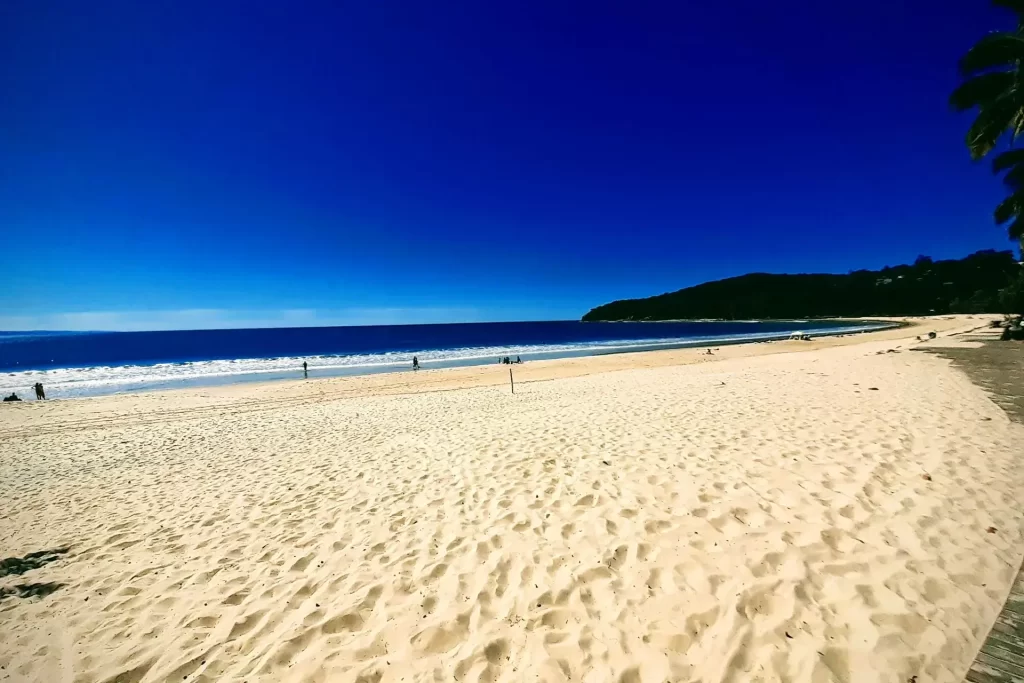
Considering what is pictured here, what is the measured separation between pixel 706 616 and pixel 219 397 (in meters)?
25.2

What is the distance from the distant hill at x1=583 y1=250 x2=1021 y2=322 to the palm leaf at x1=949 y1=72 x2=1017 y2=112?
290 ft

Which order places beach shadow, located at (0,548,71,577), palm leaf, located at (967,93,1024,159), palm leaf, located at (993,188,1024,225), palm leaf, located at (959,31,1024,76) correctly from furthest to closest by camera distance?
1. palm leaf, located at (993,188,1024,225)
2. palm leaf, located at (967,93,1024,159)
3. palm leaf, located at (959,31,1024,76)
4. beach shadow, located at (0,548,71,577)

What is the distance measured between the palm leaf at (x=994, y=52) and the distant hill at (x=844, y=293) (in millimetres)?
90837

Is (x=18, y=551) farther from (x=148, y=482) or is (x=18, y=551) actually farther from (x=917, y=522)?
(x=917, y=522)

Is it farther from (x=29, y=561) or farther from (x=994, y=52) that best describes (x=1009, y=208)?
(x=29, y=561)

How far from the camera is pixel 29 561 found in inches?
194

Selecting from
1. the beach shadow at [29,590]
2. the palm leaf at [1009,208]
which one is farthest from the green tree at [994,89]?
the beach shadow at [29,590]

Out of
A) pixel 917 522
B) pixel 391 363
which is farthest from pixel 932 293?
pixel 917 522

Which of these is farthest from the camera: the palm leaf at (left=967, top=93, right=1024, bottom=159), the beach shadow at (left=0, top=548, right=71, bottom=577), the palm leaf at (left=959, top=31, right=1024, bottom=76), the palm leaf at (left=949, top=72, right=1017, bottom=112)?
the palm leaf at (left=949, top=72, right=1017, bottom=112)

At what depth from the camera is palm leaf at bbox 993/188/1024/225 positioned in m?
18.7

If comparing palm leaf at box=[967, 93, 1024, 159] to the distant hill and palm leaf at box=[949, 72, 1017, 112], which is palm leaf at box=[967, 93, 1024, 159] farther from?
the distant hill

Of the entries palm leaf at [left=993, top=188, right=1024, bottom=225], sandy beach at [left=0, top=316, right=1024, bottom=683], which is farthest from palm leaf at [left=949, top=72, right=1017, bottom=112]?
sandy beach at [left=0, top=316, right=1024, bottom=683]

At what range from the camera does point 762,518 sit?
4539 millimetres

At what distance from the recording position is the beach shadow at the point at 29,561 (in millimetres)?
4734
